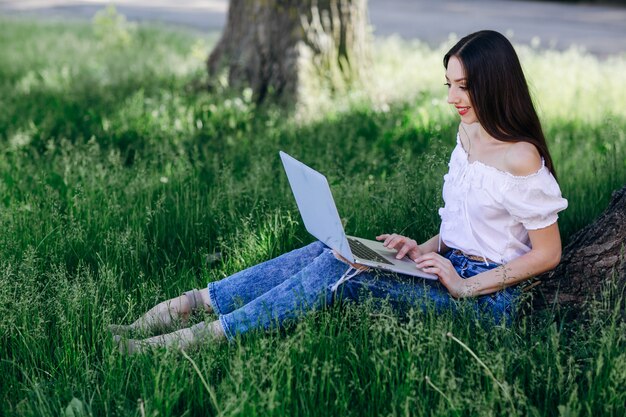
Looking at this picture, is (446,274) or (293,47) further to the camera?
(293,47)

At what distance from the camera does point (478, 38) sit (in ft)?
10.3

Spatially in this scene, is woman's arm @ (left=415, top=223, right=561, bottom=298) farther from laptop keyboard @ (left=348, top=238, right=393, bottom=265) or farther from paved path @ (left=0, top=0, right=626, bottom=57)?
paved path @ (left=0, top=0, right=626, bottom=57)

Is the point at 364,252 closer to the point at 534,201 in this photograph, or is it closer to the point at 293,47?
the point at 534,201

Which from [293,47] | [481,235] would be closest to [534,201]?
[481,235]

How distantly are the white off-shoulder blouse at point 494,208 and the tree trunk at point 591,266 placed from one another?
0.23m

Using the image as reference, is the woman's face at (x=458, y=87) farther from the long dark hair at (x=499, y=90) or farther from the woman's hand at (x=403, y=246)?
the woman's hand at (x=403, y=246)

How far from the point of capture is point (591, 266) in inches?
127

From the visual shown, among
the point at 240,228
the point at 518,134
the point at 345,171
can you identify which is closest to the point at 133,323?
the point at 240,228

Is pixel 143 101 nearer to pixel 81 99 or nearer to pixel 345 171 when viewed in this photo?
pixel 81 99

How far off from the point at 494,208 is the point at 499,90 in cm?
41

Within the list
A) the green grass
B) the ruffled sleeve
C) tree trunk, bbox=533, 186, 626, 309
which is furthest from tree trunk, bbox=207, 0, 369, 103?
the ruffled sleeve

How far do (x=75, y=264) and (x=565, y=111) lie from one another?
413cm

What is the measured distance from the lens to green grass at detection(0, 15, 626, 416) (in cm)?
266

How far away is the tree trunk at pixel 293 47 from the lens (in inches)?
255
